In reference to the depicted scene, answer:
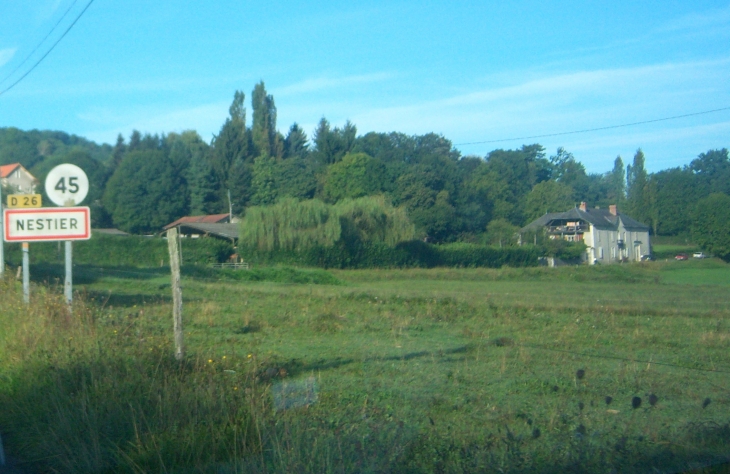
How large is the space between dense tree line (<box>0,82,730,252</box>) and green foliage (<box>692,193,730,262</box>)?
0.42m

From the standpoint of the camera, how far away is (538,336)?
15.4m

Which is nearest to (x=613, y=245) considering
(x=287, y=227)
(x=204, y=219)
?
(x=287, y=227)

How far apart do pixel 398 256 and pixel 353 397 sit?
176ft

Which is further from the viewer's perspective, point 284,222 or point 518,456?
point 284,222

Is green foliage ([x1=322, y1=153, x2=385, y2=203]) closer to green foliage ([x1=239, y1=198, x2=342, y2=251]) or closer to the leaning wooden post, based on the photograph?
green foliage ([x1=239, y1=198, x2=342, y2=251])

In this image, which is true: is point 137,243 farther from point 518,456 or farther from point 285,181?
point 518,456

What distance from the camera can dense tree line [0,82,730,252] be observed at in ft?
98.4

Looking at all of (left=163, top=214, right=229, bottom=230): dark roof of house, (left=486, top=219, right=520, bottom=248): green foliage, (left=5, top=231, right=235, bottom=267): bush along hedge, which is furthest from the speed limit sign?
(left=486, top=219, right=520, bottom=248): green foliage

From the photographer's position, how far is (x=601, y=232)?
5306 centimetres

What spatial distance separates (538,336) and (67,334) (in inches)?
409

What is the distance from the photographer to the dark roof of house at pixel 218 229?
175 feet

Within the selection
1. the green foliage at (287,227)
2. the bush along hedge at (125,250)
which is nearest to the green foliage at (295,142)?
the green foliage at (287,227)

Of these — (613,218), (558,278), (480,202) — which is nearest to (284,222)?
(558,278)

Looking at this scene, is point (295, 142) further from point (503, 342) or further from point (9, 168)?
point (503, 342)
